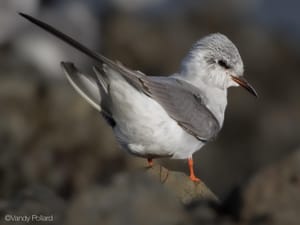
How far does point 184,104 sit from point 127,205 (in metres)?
2.44

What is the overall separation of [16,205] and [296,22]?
2418 centimetres

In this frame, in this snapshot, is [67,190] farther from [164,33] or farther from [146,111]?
[164,33]

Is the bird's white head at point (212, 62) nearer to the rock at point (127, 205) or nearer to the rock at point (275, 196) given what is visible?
the rock at point (275, 196)

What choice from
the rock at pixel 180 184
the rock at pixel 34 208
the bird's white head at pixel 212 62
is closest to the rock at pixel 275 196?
the rock at pixel 34 208

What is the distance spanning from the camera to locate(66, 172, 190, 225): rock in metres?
7.33

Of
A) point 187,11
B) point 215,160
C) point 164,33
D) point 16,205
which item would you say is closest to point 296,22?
point 187,11

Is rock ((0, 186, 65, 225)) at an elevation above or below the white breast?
below

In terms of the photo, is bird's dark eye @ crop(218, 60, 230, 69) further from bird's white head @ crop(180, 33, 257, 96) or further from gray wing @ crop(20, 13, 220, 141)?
gray wing @ crop(20, 13, 220, 141)

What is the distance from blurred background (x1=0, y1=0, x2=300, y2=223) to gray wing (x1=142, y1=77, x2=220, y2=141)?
9.72 ft

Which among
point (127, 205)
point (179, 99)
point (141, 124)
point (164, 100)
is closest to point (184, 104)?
point (179, 99)

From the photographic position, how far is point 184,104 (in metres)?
9.68

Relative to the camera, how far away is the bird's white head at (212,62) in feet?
33.4

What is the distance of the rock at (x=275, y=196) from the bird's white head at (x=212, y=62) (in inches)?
95.5

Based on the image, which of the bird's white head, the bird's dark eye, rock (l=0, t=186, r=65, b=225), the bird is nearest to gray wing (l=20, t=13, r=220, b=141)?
the bird
